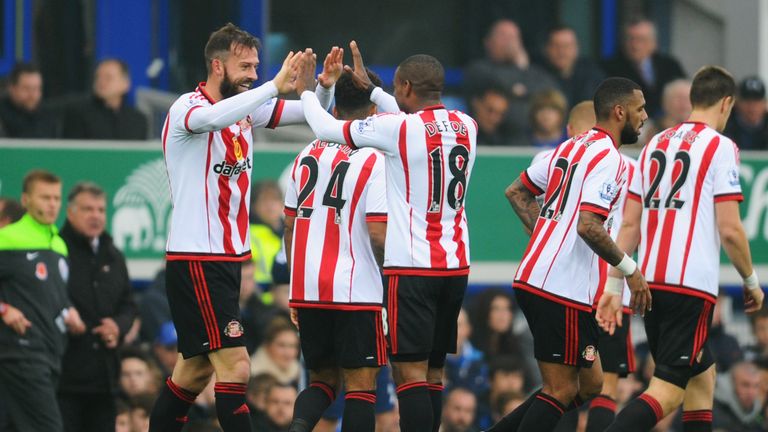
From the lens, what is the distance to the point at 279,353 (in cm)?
1294

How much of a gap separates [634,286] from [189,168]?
2.47m

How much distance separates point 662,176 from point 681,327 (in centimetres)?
88

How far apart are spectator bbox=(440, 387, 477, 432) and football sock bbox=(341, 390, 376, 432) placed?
13.3 feet

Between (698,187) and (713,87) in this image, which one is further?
(713,87)

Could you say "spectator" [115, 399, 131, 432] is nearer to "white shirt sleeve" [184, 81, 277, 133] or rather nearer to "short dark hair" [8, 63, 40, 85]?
"short dark hair" [8, 63, 40, 85]

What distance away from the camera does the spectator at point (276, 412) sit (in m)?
12.4

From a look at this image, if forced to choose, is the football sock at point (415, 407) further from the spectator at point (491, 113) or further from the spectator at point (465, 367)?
the spectator at point (491, 113)

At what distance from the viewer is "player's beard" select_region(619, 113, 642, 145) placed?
8.95m

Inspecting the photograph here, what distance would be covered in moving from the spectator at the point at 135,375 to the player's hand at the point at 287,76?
14.6 feet

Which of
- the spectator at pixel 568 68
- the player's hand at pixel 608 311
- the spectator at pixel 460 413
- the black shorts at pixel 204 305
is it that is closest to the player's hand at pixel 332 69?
the black shorts at pixel 204 305

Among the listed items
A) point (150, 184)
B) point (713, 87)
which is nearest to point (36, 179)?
point (150, 184)

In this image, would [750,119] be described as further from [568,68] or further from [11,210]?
[11,210]

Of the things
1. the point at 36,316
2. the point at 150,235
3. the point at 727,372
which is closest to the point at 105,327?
the point at 36,316

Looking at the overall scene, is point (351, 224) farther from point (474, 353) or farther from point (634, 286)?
point (474, 353)
